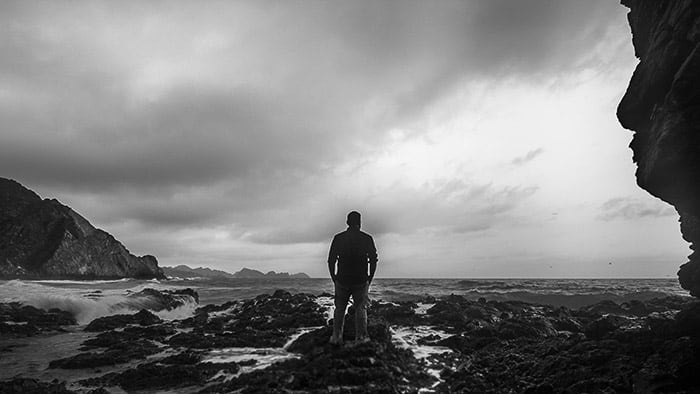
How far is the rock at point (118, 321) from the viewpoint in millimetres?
16430

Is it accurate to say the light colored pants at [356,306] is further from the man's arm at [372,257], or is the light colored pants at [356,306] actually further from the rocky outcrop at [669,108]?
the rocky outcrop at [669,108]

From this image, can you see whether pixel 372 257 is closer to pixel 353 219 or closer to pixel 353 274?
pixel 353 274

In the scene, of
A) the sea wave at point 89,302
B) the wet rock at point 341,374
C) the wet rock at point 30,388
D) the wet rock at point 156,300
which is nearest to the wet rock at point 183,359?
the wet rock at point 30,388

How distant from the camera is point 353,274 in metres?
9.08

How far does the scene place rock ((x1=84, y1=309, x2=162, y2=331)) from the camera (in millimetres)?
16430

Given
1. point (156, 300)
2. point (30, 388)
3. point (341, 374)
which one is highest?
point (341, 374)

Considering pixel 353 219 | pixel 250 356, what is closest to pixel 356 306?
pixel 353 219

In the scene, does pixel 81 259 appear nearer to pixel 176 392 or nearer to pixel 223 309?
pixel 223 309

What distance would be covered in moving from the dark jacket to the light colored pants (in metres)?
0.19

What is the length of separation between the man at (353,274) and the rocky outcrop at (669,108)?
650cm

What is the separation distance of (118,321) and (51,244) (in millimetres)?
88039

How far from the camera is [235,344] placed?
12.1 m

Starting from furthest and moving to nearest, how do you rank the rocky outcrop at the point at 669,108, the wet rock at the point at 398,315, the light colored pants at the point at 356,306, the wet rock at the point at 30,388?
the wet rock at the point at 398,315
the light colored pants at the point at 356,306
the wet rock at the point at 30,388
the rocky outcrop at the point at 669,108

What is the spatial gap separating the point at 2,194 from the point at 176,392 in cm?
11670
